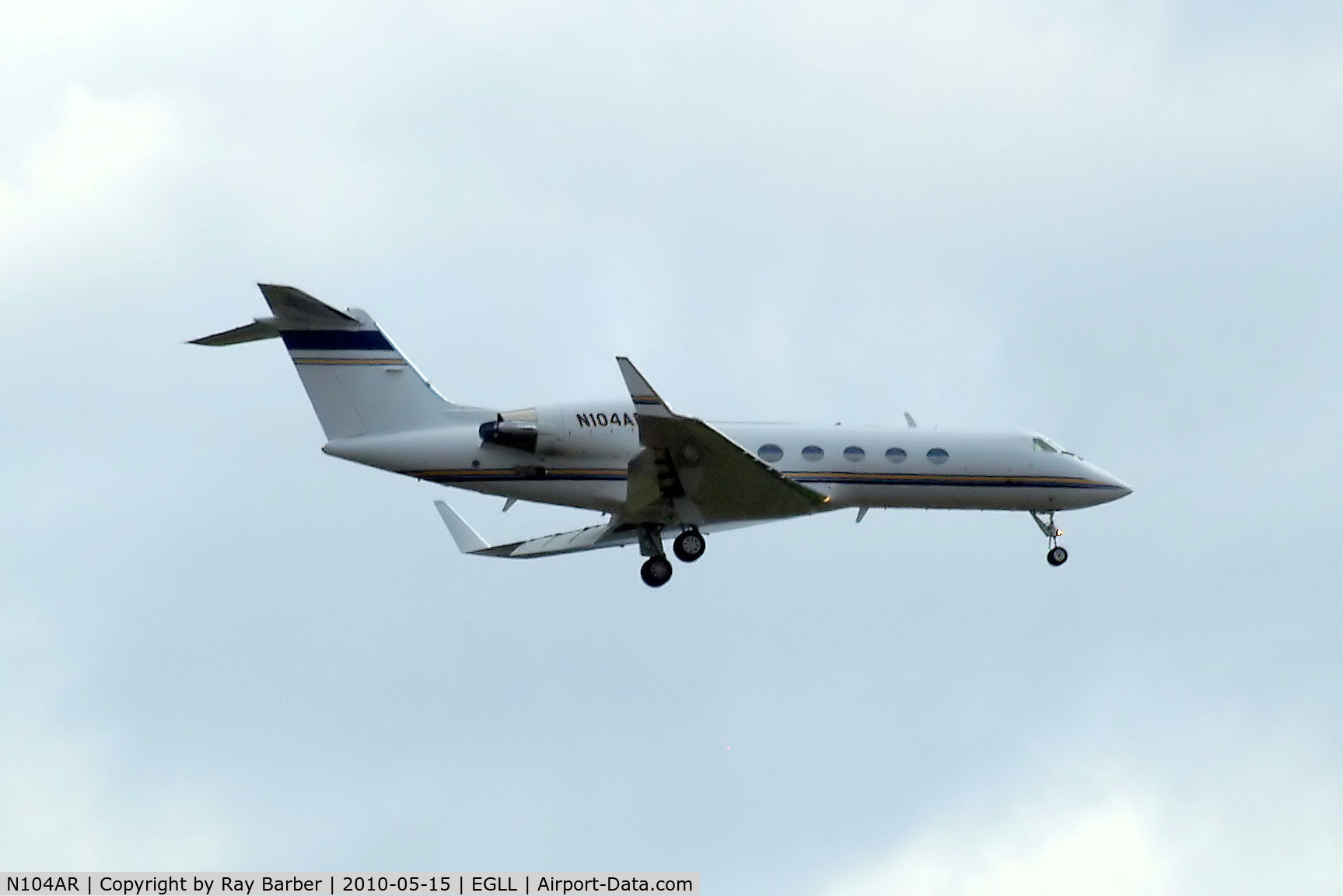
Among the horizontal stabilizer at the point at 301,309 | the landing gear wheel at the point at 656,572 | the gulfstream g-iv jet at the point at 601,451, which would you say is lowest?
the landing gear wheel at the point at 656,572

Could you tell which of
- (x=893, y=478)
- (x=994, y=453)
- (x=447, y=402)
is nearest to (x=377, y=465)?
(x=447, y=402)

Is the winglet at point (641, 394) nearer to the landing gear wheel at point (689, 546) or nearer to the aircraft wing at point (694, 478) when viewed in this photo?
the aircraft wing at point (694, 478)

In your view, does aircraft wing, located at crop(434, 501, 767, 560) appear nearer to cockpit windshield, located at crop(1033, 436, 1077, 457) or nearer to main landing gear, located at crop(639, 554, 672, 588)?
main landing gear, located at crop(639, 554, 672, 588)

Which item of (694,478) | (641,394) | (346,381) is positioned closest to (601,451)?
(694,478)

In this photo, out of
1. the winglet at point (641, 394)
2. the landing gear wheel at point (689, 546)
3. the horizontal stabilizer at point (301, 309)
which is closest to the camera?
the winglet at point (641, 394)

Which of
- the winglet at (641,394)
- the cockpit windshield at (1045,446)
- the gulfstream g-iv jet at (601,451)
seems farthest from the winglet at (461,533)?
the cockpit windshield at (1045,446)

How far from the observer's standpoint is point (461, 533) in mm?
34781

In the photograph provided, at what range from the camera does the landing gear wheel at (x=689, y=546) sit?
32.2m

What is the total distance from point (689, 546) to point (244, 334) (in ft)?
28.2

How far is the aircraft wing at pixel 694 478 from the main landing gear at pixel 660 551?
0.90 ft

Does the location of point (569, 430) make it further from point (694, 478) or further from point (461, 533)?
point (461, 533)

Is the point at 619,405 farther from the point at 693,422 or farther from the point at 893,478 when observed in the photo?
the point at 893,478

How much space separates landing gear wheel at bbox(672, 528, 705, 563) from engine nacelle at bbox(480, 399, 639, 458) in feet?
6.64

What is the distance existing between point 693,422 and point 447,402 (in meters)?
4.90
